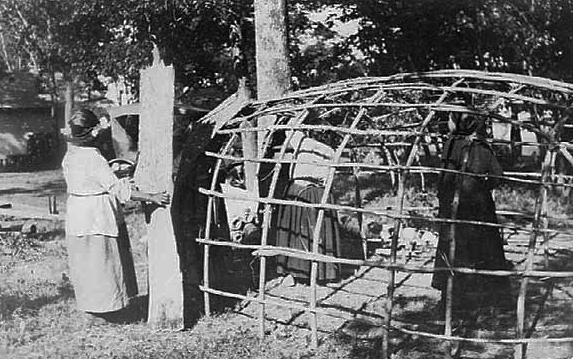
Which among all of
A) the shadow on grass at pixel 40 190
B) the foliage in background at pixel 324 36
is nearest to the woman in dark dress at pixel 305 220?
the foliage in background at pixel 324 36

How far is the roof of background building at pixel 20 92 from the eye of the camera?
38.9 m

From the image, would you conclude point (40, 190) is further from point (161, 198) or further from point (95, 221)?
point (161, 198)

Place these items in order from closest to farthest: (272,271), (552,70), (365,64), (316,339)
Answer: (316,339) → (272,271) → (552,70) → (365,64)

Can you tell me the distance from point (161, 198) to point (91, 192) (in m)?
0.71

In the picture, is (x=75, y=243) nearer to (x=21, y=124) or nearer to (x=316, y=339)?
(x=316, y=339)

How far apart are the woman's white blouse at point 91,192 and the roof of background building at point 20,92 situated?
33854 mm

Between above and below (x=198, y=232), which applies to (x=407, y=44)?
above

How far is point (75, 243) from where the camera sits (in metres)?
7.55

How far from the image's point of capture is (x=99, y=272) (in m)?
7.54

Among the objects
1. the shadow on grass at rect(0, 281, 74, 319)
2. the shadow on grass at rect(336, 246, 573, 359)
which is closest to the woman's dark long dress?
the shadow on grass at rect(336, 246, 573, 359)

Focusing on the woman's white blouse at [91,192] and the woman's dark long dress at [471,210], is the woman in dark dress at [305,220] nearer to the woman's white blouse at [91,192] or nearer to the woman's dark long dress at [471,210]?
the woman's dark long dress at [471,210]

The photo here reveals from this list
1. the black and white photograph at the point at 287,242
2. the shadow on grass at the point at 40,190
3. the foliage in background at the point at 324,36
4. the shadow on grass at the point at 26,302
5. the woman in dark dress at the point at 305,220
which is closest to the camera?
the black and white photograph at the point at 287,242

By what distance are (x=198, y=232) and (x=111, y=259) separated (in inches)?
44.3

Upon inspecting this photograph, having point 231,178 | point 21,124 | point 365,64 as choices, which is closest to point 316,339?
point 231,178
